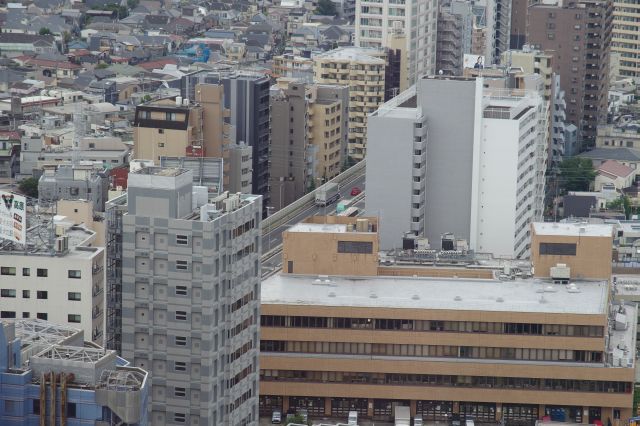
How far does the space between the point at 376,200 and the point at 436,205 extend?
129 inches

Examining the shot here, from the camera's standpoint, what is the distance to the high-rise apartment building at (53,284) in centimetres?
7369

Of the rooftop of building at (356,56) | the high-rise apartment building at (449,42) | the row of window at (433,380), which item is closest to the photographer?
the row of window at (433,380)

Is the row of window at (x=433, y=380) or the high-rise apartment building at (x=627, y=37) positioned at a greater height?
the high-rise apartment building at (x=627, y=37)

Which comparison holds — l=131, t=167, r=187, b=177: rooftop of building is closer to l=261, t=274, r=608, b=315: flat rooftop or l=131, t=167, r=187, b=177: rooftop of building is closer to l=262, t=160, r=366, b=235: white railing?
l=261, t=274, r=608, b=315: flat rooftop

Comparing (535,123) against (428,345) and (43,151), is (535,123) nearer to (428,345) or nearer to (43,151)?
(428,345)

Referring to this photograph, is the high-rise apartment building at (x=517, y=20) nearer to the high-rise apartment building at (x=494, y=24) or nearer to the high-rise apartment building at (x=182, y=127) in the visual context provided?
the high-rise apartment building at (x=494, y=24)

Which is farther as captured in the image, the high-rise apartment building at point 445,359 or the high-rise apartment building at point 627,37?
the high-rise apartment building at point 627,37

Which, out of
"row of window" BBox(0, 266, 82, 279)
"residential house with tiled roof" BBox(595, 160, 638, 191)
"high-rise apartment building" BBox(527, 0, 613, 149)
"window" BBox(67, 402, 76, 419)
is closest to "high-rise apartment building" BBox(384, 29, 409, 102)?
"high-rise apartment building" BBox(527, 0, 613, 149)

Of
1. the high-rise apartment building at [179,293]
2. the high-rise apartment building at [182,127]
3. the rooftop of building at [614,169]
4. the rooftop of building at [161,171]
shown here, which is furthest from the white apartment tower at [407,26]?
the high-rise apartment building at [179,293]

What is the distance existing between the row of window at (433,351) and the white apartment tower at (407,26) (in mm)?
69331

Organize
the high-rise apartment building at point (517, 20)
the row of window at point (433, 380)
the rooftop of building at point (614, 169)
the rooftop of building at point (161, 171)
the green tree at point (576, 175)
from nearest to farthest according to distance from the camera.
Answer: the rooftop of building at point (161, 171) < the row of window at point (433, 380) < the green tree at point (576, 175) < the rooftop of building at point (614, 169) < the high-rise apartment building at point (517, 20)

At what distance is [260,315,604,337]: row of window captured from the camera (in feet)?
269

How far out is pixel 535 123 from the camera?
105938 mm

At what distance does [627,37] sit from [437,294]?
338 feet
